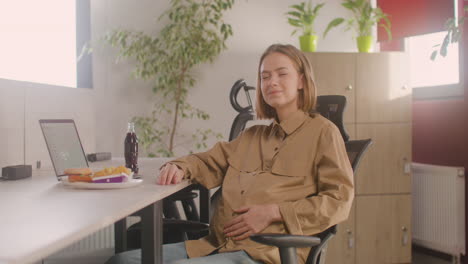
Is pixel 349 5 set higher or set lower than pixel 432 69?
higher

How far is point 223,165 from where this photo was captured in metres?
1.92

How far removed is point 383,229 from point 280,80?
2.26 meters

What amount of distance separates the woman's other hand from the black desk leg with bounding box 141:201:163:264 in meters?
0.21

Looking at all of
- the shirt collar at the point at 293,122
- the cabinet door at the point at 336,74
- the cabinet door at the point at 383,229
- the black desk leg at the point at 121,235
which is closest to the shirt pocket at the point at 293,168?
the shirt collar at the point at 293,122

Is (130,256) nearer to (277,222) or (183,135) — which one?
(277,222)

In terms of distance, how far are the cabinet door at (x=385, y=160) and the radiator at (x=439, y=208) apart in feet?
0.54

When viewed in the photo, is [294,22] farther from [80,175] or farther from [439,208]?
[80,175]

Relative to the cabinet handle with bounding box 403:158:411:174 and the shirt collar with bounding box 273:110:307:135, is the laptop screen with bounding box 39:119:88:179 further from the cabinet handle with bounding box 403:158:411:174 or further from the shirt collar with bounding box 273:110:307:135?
the cabinet handle with bounding box 403:158:411:174

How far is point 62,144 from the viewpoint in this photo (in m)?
1.95

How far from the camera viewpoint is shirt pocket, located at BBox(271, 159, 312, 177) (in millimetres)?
1688

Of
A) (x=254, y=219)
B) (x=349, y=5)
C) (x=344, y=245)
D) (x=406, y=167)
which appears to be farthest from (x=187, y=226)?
(x=349, y=5)

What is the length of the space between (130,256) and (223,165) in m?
0.49

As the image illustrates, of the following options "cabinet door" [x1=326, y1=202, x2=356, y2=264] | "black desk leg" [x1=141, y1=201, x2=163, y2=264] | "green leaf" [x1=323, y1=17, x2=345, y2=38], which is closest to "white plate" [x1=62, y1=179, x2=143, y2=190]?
"black desk leg" [x1=141, y1=201, x2=163, y2=264]

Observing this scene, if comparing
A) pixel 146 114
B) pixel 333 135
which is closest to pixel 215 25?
pixel 146 114
